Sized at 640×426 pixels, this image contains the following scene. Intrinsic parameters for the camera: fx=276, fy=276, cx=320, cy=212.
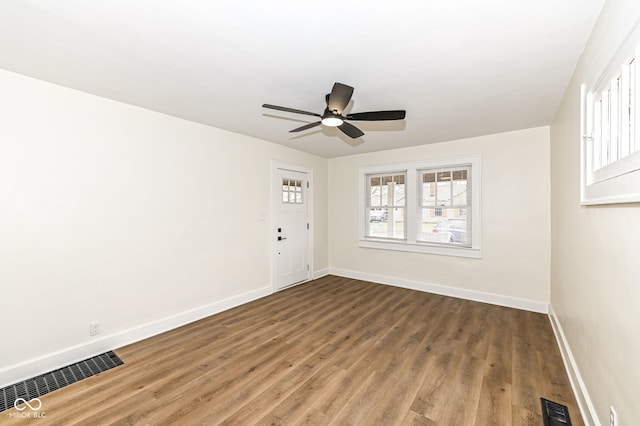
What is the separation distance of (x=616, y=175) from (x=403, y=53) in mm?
1468

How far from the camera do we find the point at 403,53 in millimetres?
2025

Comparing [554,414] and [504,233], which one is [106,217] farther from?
[504,233]

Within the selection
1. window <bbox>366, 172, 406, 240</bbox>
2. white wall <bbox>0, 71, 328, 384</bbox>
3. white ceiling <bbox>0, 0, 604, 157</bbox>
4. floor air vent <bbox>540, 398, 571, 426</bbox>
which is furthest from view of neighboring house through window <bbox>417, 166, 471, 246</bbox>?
white wall <bbox>0, 71, 328, 384</bbox>

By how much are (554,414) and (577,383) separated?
1.24 feet

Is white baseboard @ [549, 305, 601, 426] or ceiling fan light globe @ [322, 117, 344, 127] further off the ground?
ceiling fan light globe @ [322, 117, 344, 127]

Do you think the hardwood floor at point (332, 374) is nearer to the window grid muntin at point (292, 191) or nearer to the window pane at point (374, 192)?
the window grid muntin at point (292, 191)

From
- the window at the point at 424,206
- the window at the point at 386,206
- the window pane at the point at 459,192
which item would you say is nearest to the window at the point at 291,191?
the window at the point at 424,206

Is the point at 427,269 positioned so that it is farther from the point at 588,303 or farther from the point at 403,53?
the point at 403,53

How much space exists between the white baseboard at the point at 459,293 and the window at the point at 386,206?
0.81 meters

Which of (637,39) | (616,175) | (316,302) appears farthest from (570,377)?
(316,302)

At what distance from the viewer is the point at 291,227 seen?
5.03m

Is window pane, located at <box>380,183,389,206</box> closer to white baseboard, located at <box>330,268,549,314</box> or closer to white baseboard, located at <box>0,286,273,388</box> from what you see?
white baseboard, located at <box>330,268,549,314</box>

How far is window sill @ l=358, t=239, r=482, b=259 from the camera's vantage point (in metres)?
4.32

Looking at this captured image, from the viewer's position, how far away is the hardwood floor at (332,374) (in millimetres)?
1924
